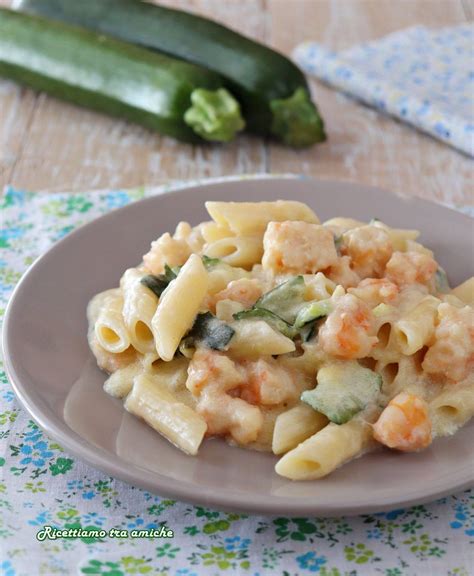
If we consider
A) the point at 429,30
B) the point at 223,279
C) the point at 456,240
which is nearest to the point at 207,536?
the point at 223,279

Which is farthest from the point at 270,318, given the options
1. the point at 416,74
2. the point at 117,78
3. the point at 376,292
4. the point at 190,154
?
the point at 416,74

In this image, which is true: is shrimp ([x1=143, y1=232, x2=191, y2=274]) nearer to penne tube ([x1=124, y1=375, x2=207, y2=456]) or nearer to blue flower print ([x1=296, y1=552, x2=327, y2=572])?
penne tube ([x1=124, y1=375, x2=207, y2=456])

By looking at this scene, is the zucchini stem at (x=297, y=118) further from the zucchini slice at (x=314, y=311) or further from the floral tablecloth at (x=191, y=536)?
the floral tablecloth at (x=191, y=536)

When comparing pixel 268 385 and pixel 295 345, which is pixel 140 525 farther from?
pixel 295 345

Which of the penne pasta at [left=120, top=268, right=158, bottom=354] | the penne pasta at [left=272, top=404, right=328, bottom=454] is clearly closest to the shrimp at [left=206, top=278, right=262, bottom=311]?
the penne pasta at [left=120, top=268, right=158, bottom=354]

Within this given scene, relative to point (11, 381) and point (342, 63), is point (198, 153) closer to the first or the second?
point (342, 63)

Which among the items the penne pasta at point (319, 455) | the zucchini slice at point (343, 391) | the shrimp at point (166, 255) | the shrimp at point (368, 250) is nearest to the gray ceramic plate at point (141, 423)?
the penne pasta at point (319, 455)
